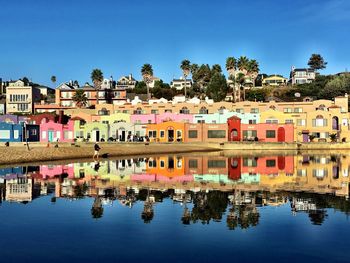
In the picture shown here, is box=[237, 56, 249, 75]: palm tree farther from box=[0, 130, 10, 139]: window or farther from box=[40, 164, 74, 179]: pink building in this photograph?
box=[40, 164, 74, 179]: pink building

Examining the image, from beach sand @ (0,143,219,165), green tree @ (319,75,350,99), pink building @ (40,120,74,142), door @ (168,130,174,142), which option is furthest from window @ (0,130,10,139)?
green tree @ (319,75,350,99)

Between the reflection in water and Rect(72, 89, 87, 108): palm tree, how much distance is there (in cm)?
8268

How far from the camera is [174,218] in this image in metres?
23.4

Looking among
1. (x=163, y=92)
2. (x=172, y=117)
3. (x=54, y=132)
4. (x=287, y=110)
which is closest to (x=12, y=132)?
(x=54, y=132)

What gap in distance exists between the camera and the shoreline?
61.8 meters

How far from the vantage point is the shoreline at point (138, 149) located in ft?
203

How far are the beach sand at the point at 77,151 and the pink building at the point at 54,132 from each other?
17700 millimetres

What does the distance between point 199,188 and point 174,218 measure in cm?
1236

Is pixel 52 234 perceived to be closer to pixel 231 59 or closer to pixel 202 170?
pixel 202 170

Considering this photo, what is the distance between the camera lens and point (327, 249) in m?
17.3

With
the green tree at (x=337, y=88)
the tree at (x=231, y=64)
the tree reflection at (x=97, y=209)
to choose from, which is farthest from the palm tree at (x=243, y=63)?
the tree reflection at (x=97, y=209)

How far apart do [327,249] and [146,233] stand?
23.7ft

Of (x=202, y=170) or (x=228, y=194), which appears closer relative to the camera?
(x=228, y=194)

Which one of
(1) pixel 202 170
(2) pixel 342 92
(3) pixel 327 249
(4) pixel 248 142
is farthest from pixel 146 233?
(2) pixel 342 92
